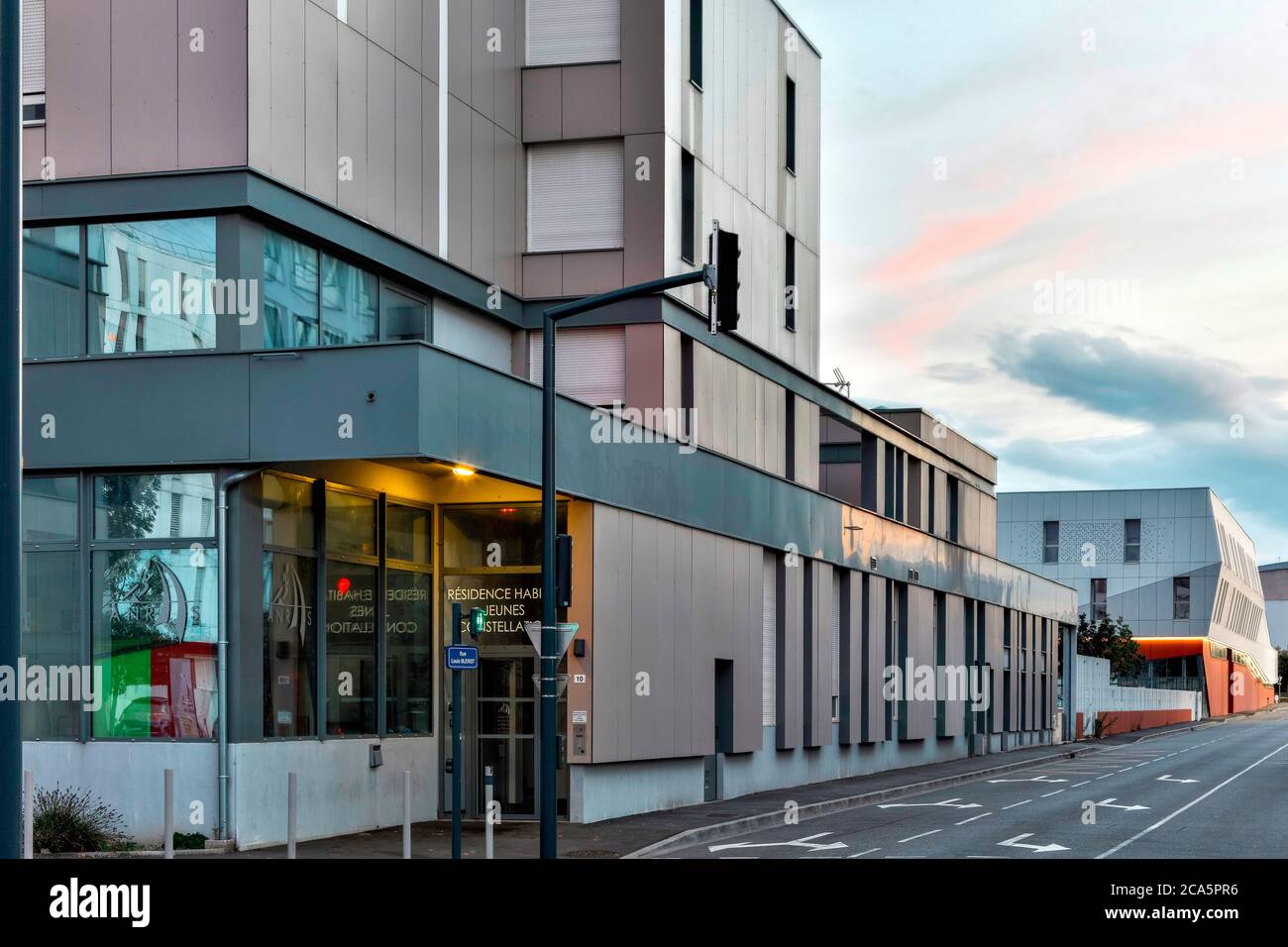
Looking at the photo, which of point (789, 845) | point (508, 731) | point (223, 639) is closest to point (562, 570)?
point (223, 639)

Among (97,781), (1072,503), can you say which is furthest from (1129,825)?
(1072,503)

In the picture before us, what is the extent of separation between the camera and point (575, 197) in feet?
99.0

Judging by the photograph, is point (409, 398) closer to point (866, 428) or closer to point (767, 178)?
point (767, 178)

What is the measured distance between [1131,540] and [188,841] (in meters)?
116

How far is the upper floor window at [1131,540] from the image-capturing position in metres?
127

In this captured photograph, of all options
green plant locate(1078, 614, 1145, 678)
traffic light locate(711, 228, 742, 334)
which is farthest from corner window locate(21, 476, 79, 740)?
green plant locate(1078, 614, 1145, 678)

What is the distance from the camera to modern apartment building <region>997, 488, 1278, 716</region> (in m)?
124

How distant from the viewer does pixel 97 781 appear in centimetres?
2031

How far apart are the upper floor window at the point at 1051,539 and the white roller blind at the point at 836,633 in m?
89.8

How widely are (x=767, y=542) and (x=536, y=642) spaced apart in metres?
16.8

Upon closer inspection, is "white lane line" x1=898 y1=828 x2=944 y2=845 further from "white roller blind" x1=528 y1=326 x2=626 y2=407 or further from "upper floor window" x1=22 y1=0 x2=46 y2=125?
"upper floor window" x1=22 y1=0 x2=46 y2=125

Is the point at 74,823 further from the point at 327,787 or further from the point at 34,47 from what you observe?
the point at 34,47

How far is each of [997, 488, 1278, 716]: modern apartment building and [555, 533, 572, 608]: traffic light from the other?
361ft

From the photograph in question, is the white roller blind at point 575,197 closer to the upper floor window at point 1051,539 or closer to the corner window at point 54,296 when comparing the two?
the corner window at point 54,296
